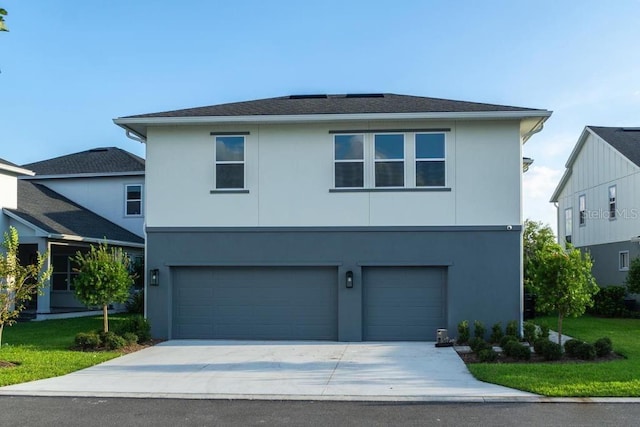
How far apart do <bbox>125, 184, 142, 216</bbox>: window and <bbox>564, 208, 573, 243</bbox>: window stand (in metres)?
19.8

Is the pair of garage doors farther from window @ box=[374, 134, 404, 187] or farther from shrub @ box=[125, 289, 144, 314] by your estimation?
shrub @ box=[125, 289, 144, 314]

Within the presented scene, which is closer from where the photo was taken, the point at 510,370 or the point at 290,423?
the point at 290,423

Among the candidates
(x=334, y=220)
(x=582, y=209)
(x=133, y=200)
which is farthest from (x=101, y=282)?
(x=582, y=209)

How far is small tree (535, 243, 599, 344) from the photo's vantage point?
40.1ft

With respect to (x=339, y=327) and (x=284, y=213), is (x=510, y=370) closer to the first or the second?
(x=339, y=327)

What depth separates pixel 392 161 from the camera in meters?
15.3

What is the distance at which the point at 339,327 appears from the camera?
15.2m

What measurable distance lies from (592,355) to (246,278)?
324 inches

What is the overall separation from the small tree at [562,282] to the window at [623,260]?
1177cm

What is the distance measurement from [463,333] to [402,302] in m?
1.72

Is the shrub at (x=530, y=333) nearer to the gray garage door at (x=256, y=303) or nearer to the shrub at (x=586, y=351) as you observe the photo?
the shrub at (x=586, y=351)

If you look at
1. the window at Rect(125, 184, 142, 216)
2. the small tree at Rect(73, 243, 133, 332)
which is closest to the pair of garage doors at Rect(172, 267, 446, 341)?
the small tree at Rect(73, 243, 133, 332)

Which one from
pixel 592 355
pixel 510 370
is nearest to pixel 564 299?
pixel 592 355

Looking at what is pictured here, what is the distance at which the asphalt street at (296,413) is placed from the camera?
775cm
